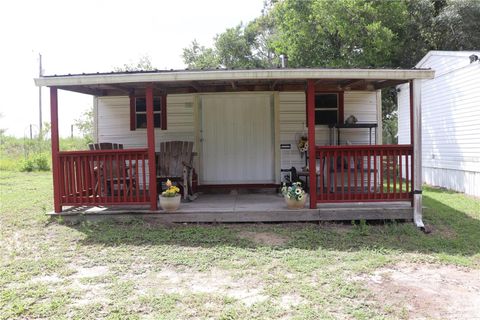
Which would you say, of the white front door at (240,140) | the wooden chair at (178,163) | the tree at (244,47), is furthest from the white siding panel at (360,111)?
the tree at (244,47)

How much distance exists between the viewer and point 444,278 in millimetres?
3744

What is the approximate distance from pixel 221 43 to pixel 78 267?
1853cm

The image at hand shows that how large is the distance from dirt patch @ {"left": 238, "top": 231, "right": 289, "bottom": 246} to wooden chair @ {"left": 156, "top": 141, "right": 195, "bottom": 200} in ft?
5.52

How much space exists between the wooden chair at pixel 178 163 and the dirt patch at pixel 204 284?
262 centimetres

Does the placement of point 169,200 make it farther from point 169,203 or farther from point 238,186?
point 238,186

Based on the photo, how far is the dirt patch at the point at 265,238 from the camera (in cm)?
479

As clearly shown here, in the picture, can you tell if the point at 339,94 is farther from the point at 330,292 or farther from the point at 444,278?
the point at 330,292

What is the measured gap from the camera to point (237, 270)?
3926 millimetres

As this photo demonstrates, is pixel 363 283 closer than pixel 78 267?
Yes

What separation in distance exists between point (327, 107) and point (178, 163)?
2.91 metres

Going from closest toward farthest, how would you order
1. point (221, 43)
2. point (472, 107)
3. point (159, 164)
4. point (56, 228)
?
point (56, 228), point (159, 164), point (472, 107), point (221, 43)

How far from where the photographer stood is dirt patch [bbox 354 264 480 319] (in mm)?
3035

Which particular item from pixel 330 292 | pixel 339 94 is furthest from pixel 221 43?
pixel 330 292

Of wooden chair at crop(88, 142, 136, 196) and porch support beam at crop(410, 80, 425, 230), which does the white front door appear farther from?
porch support beam at crop(410, 80, 425, 230)
